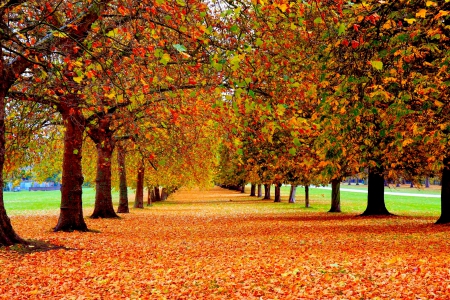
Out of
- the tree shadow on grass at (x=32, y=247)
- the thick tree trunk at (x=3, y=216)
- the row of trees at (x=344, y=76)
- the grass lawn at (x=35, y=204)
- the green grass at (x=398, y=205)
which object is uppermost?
the row of trees at (x=344, y=76)

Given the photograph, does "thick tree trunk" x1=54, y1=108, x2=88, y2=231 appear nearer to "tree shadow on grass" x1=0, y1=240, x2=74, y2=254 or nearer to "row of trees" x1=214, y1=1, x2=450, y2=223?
"tree shadow on grass" x1=0, y1=240, x2=74, y2=254

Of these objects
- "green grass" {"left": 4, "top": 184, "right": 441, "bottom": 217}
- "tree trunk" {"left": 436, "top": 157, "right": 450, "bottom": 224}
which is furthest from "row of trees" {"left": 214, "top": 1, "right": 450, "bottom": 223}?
"green grass" {"left": 4, "top": 184, "right": 441, "bottom": 217}

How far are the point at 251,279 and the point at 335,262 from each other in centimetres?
270

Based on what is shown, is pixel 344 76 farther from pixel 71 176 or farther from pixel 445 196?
pixel 445 196

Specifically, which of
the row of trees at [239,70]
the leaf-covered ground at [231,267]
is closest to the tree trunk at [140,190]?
the row of trees at [239,70]

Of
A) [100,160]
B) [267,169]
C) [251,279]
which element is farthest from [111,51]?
[267,169]

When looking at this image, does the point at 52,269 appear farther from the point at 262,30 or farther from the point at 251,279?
the point at 262,30

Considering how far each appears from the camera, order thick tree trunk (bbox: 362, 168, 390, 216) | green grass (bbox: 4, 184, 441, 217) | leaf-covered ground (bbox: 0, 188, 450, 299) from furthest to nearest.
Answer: green grass (bbox: 4, 184, 441, 217) < thick tree trunk (bbox: 362, 168, 390, 216) < leaf-covered ground (bbox: 0, 188, 450, 299)

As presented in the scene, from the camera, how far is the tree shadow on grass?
11.8 m

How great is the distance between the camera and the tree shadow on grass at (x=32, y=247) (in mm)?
11750

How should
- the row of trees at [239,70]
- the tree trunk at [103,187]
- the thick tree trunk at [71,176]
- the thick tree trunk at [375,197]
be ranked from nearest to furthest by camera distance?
the row of trees at [239,70] < the thick tree trunk at [71,176] < the tree trunk at [103,187] < the thick tree trunk at [375,197]

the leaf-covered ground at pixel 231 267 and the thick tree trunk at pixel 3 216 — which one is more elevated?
the thick tree trunk at pixel 3 216

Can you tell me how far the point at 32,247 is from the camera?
40.8 feet

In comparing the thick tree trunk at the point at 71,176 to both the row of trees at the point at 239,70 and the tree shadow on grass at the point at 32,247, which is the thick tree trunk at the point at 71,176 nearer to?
the row of trees at the point at 239,70
